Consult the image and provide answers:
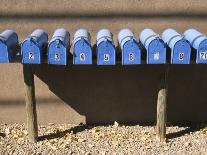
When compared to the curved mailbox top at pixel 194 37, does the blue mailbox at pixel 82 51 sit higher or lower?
lower

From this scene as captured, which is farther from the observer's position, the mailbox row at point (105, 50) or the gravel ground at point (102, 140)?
the gravel ground at point (102, 140)

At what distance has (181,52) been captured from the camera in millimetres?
4879

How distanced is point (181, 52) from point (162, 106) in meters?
0.93

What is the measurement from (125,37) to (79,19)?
3.00ft

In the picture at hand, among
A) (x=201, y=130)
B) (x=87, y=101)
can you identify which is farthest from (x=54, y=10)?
(x=201, y=130)

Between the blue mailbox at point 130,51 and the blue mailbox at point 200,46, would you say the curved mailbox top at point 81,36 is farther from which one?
the blue mailbox at point 200,46

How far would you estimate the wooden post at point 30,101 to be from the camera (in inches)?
208

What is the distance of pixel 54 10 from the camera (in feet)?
18.4

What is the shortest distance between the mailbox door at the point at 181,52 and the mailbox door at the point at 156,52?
0.40 feet

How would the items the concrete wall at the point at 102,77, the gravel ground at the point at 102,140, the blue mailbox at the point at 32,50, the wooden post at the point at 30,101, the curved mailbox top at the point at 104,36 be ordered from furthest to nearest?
1. the concrete wall at the point at 102,77
2. the gravel ground at the point at 102,140
3. the wooden post at the point at 30,101
4. the curved mailbox top at the point at 104,36
5. the blue mailbox at the point at 32,50

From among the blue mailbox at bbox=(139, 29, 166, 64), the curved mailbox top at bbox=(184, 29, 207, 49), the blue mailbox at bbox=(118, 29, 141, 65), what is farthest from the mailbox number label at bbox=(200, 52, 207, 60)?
the blue mailbox at bbox=(118, 29, 141, 65)

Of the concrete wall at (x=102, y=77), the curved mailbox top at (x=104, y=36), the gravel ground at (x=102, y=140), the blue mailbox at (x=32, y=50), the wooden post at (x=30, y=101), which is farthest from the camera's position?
the concrete wall at (x=102, y=77)

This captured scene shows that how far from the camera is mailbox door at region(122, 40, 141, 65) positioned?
4.86 metres

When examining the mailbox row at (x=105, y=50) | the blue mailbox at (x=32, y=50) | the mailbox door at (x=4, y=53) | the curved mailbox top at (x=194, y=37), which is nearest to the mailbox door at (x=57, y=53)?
the mailbox row at (x=105, y=50)
